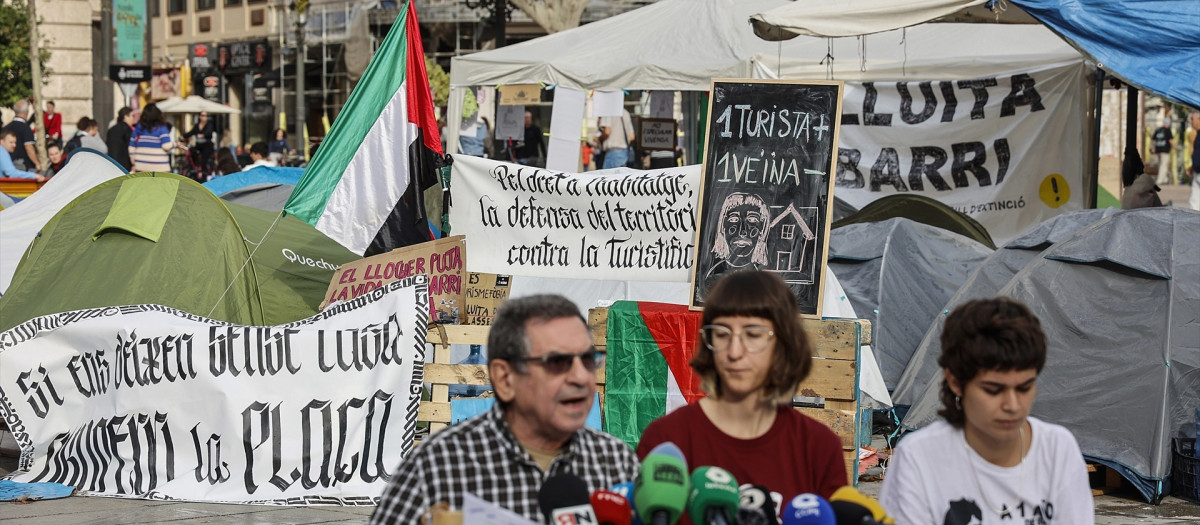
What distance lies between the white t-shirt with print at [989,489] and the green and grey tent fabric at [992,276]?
502 cm

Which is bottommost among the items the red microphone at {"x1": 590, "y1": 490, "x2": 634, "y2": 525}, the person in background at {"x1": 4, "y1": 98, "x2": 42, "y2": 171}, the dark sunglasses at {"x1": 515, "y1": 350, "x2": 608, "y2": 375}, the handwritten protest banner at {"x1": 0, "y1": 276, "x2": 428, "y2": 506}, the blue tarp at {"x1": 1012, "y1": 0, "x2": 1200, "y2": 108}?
the handwritten protest banner at {"x1": 0, "y1": 276, "x2": 428, "y2": 506}

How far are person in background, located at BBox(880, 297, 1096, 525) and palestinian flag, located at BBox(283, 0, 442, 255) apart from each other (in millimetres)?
5372

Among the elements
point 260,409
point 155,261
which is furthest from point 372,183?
point 260,409

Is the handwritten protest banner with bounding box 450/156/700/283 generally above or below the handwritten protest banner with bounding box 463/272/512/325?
above

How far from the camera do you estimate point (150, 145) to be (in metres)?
17.6

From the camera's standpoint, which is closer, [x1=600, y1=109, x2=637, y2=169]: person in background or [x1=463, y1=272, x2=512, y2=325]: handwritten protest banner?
[x1=463, y1=272, x2=512, y2=325]: handwritten protest banner

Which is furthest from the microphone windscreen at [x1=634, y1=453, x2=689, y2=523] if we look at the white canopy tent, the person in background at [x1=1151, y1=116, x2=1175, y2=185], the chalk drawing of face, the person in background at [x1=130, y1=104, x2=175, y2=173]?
the person in background at [x1=1151, y1=116, x2=1175, y2=185]

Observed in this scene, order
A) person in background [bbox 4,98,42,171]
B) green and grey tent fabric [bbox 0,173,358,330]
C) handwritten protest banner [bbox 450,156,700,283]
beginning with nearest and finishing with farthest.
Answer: handwritten protest banner [bbox 450,156,700,283] < green and grey tent fabric [bbox 0,173,358,330] < person in background [bbox 4,98,42,171]

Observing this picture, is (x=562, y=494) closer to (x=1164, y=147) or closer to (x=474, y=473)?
(x=474, y=473)

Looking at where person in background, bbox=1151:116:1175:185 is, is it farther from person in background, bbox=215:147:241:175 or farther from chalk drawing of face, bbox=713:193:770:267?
chalk drawing of face, bbox=713:193:770:267

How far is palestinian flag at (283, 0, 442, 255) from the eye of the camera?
8.36 metres

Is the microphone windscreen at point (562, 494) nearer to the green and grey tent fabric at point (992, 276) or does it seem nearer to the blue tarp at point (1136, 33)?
the green and grey tent fabric at point (992, 276)

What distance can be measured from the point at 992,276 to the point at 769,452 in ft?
18.4

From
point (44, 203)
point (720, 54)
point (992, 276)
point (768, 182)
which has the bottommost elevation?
point (992, 276)
